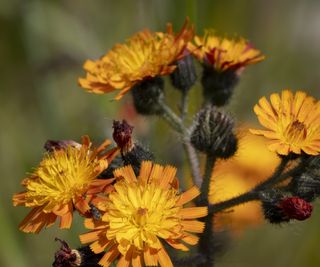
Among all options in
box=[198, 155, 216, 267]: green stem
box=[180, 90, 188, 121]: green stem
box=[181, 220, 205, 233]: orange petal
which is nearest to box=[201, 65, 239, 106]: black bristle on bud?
box=[180, 90, 188, 121]: green stem

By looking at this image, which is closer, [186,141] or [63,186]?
[63,186]

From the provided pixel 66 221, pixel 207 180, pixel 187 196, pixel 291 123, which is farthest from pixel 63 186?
pixel 291 123

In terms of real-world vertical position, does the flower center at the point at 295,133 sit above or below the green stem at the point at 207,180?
above

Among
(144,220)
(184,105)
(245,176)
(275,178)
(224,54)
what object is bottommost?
(245,176)

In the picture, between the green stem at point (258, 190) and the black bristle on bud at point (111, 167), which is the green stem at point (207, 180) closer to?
the green stem at point (258, 190)

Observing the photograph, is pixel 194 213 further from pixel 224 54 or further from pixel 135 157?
pixel 224 54

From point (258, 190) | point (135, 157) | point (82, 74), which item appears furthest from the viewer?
point (82, 74)

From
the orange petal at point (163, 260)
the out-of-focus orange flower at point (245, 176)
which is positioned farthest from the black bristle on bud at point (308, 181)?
the out-of-focus orange flower at point (245, 176)
